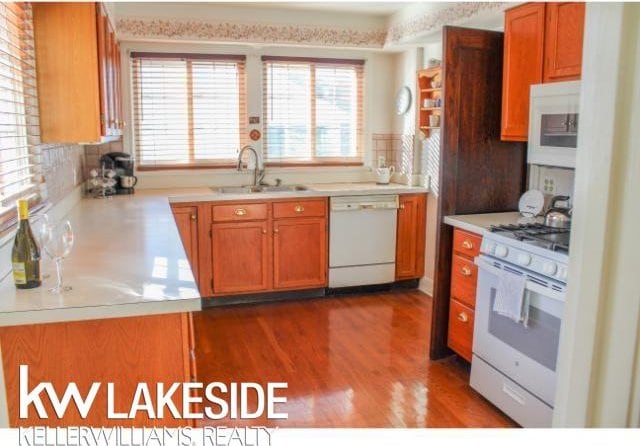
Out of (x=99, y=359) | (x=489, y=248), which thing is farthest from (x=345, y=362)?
(x=99, y=359)

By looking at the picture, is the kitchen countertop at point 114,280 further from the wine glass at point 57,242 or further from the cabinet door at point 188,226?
the cabinet door at point 188,226

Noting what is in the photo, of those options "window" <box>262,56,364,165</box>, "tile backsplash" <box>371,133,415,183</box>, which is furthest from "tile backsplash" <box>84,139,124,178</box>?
"tile backsplash" <box>371,133,415,183</box>

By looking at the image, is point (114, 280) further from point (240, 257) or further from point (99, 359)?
point (240, 257)

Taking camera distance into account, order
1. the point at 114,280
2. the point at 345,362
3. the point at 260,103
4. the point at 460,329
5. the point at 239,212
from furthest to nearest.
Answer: the point at 260,103
the point at 239,212
the point at 345,362
the point at 460,329
the point at 114,280

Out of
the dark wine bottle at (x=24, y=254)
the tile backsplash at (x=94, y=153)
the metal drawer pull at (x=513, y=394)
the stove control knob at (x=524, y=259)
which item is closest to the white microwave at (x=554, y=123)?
the stove control knob at (x=524, y=259)

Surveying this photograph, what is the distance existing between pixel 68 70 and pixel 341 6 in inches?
95.2

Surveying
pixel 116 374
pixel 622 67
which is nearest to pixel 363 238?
pixel 116 374

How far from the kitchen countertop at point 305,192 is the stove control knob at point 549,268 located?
2227 millimetres

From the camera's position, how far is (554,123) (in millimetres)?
2631

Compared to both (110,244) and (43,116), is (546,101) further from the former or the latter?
(43,116)

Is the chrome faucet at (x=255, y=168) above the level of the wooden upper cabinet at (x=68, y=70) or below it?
below

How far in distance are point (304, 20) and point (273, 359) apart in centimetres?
282

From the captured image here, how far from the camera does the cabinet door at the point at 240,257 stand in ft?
13.8

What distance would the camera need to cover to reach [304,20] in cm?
453
